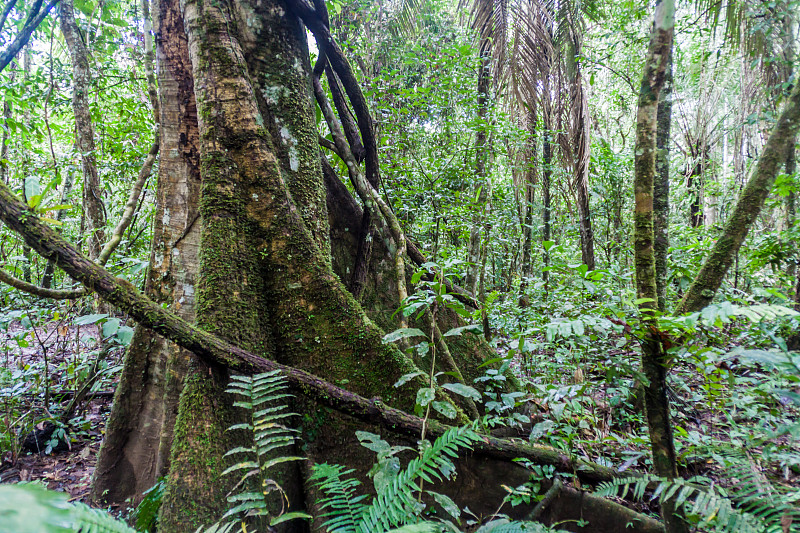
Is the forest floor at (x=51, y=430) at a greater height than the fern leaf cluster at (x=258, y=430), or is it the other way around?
the fern leaf cluster at (x=258, y=430)

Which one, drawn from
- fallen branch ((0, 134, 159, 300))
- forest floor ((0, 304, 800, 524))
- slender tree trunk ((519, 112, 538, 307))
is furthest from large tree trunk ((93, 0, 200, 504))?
slender tree trunk ((519, 112, 538, 307))

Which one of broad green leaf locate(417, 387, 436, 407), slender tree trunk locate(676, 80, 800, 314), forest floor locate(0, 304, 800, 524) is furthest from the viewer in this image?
forest floor locate(0, 304, 800, 524)

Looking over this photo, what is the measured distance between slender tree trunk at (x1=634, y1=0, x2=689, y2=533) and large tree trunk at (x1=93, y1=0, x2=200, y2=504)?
98.7 inches

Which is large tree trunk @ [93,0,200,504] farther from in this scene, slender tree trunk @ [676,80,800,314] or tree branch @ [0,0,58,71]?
slender tree trunk @ [676,80,800,314]

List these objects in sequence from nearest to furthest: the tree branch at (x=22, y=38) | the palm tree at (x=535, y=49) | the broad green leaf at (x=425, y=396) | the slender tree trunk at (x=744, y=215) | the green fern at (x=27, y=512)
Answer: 1. the green fern at (x=27, y=512)
2. the broad green leaf at (x=425, y=396)
3. the slender tree trunk at (x=744, y=215)
4. the tree branch at (x=22, y=38)
5. the palm tree at (x=535, y=49)

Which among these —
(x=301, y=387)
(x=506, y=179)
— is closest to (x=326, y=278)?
(x=301, y=387)

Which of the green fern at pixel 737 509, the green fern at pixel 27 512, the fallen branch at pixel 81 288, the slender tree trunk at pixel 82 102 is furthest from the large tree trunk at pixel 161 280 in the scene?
the slender tree trunk at pixel 82 102

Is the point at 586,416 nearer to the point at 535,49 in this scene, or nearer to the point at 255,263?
the point at 255,263

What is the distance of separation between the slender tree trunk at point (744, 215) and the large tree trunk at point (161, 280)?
2.81 metres

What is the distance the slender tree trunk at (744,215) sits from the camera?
2.01m

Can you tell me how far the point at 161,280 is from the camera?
2592mm

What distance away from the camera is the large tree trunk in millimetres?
2582

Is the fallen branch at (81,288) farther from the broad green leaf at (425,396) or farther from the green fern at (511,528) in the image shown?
the green fern at (511,528)

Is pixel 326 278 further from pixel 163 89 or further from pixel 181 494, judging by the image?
pixel 163 89
